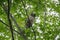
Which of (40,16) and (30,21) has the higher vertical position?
(30,21)

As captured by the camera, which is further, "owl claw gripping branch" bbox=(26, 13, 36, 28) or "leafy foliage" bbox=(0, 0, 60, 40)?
"owl claw gripping branch" bbox=(26, 13, 36, 28)

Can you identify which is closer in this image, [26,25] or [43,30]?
[43,30]

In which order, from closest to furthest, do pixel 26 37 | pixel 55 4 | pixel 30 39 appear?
pixel 26 37, pixel 30 39, pixel 55 4

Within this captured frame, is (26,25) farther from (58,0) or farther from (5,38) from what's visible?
(58,0)

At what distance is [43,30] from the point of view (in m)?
5.56

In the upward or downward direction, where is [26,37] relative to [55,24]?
downward

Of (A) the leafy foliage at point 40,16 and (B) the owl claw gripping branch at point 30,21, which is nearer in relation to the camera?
(A) the leafy foliage at point 40,16

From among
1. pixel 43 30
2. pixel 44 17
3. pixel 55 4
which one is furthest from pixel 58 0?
pixel 43 30

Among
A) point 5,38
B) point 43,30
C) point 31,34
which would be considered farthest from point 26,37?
point 5,38

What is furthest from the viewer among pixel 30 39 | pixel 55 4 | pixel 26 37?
pixel 55 4

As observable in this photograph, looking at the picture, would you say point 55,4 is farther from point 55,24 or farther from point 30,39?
point 30,39

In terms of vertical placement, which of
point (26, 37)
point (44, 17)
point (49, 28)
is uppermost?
point (44, 17)

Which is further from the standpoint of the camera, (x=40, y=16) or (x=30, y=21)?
(x=30, y=21)

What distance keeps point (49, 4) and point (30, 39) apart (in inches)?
55.6
